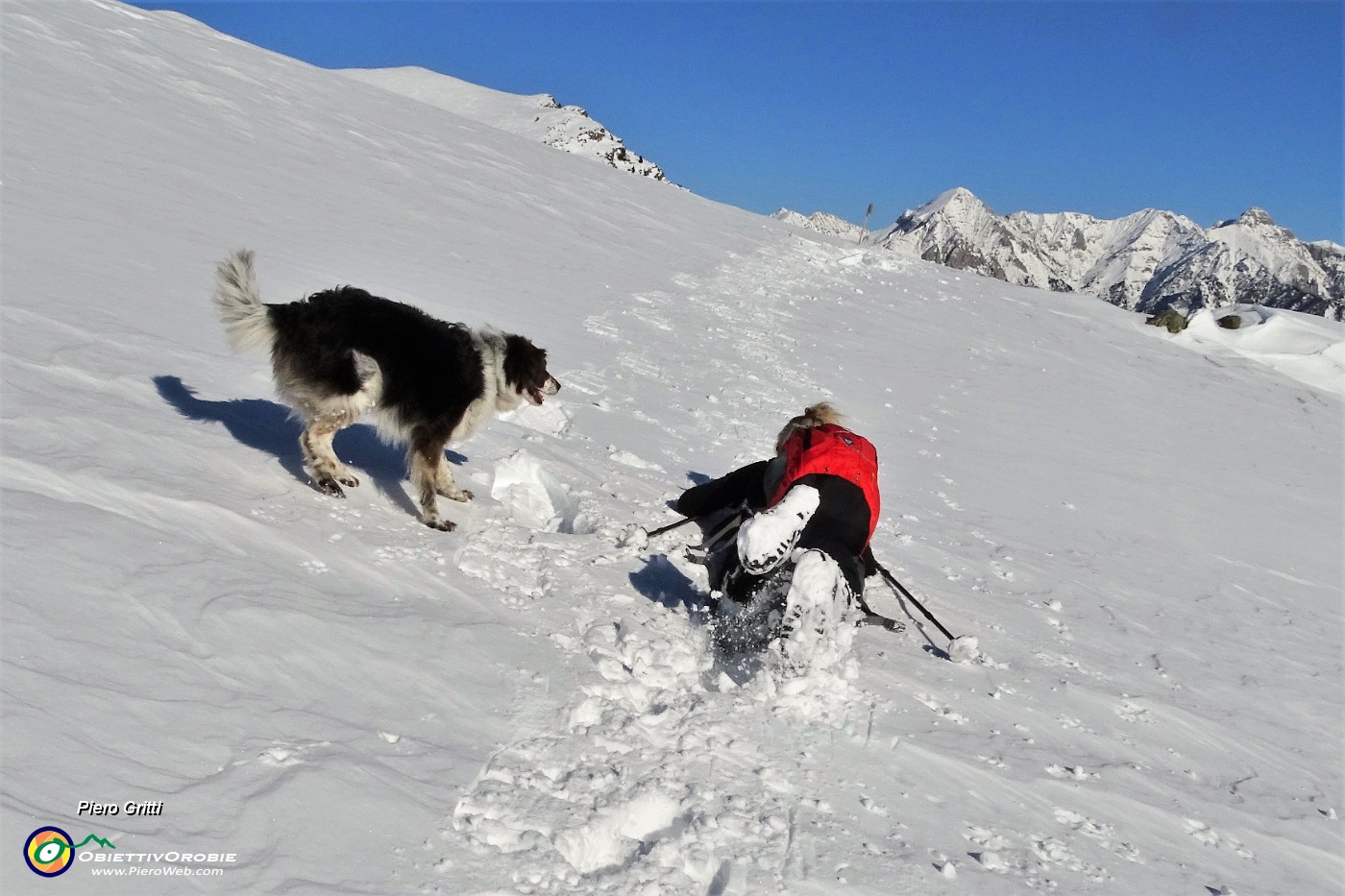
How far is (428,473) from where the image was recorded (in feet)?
15.1

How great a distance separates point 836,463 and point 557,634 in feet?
6.41

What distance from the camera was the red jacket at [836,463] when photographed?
464 centimetres

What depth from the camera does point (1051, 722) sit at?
13.4 ft

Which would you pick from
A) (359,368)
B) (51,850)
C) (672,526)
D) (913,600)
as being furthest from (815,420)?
(51,850)

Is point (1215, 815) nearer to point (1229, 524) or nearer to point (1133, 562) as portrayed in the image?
point (1133, 562)

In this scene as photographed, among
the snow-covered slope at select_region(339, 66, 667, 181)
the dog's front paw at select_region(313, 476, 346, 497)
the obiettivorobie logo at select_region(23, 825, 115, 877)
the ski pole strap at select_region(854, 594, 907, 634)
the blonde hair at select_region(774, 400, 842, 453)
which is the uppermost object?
the snow-covered slope at select_region(339, 66, 667, 181)

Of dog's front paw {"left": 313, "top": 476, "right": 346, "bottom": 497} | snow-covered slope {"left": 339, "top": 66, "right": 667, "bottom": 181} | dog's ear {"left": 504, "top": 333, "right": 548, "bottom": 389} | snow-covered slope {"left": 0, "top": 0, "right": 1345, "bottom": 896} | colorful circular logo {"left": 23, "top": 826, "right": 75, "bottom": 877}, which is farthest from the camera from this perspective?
snow-covered slope {"left": 339, "top": 66, "right": 667, "bottom": 181}

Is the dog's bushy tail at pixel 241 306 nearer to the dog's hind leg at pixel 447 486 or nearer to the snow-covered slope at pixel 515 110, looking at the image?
the dog's hind leg at pixel 447 486

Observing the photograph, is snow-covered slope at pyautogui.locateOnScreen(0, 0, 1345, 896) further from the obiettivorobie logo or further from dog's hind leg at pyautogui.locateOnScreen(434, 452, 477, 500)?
dog's hind leg at pyautogui.locateOnScreen(434, 452, 477, 500)

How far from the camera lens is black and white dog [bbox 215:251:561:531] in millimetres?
4422

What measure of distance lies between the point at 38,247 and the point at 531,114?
282ft

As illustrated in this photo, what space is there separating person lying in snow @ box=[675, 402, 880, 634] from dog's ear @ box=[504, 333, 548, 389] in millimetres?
1350

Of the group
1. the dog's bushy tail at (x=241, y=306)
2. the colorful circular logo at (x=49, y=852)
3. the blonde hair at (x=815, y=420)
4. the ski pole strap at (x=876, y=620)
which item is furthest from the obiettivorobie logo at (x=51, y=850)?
the blonde hair at (x=815, y=420)

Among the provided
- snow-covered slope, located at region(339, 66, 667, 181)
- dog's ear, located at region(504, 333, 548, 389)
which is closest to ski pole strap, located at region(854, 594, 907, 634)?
dog's ear, located at region(504, 333, 548, 389)
